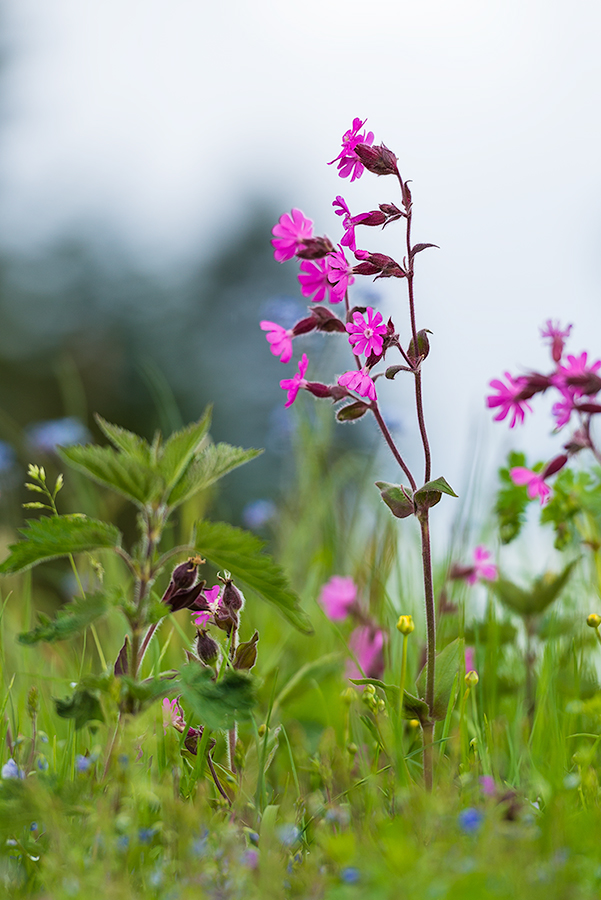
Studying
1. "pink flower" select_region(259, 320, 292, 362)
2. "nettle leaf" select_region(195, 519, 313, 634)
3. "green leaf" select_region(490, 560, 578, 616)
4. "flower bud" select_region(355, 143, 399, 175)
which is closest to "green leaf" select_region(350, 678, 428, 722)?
"nettle leaf" select_region(195, 519, 313, 634)

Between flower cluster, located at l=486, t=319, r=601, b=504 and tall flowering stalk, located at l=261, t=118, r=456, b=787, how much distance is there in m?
0.15

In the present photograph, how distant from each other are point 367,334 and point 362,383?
82 millimetres

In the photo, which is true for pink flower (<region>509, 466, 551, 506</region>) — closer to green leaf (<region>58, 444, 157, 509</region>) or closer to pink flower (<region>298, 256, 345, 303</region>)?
pink flower (<region>298, 256, 345, 303</region>)

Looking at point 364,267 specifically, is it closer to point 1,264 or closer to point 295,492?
point 295,492

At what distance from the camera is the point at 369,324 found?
4.48 ft

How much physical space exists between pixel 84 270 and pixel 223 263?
2120 millimetres

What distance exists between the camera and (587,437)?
126 centimetres

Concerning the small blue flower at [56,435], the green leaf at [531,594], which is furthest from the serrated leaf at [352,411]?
the small blue flower at [56,435]

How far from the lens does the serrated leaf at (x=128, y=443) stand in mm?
→ 1112

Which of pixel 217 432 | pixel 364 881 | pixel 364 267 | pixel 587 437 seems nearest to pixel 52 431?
pixel 364 267

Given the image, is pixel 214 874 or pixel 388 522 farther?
pixel 388 522

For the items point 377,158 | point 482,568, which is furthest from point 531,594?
point 377,158

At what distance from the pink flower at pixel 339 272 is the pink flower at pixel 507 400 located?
0.33 metres

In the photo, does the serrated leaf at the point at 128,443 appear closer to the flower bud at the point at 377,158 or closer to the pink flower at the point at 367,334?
the pink flower at the point at 367,334
